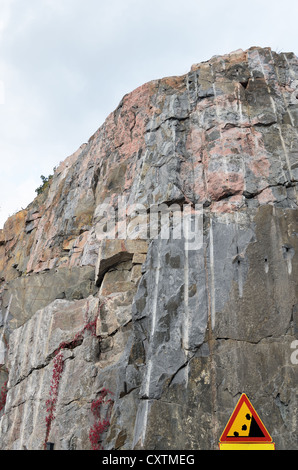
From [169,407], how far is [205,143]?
7595mm

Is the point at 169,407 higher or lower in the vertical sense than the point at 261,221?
lower

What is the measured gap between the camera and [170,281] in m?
10.2

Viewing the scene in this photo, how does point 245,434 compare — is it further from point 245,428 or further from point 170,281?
point 170,281

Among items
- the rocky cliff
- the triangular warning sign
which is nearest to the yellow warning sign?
the triangular warning sign

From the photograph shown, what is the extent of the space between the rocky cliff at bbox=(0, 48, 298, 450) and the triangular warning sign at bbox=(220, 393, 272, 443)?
7.63 feet

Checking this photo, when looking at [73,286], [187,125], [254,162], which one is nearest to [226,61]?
[187,125]

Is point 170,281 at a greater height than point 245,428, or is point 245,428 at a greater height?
point 170,281

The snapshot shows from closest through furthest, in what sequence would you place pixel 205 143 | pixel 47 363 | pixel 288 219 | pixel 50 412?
1. pixel 288 219
2. pixel 50 412
3. pixel 47 363
4. pixel 205 143

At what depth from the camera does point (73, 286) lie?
45.3 feet

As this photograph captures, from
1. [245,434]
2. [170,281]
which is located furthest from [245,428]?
[170,281]

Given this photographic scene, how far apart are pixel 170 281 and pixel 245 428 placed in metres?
4.59

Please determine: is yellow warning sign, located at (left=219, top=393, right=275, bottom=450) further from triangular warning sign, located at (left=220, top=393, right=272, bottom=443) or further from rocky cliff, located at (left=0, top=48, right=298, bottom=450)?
rocky cliff, located at (left=0, top=48, right=298, bottom=450)

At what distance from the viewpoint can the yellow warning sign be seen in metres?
5.71
